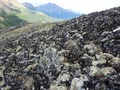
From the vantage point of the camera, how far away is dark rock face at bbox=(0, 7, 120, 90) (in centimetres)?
2198

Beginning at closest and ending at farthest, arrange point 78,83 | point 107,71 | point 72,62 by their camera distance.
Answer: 1. point 107,71
2. point 78,83
3. point 72,62

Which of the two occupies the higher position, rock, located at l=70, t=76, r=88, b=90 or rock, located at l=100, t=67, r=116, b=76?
rock, located at l=100, t=67, r=116, b=76

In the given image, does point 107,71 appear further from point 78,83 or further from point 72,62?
point 72,62

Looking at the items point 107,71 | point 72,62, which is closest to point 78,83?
point 107,71

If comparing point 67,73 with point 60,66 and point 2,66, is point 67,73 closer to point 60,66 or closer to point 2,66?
point 60,66

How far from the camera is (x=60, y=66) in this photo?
25.5 m

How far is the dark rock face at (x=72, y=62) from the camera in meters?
22.0

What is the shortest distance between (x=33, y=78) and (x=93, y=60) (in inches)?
250

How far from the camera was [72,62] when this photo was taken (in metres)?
25.5

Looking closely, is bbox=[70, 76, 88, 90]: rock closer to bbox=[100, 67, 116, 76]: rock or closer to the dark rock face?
the dark rock face

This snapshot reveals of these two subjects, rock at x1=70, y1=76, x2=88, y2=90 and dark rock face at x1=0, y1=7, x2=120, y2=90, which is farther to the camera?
dark rock face at x1=0, y1=7, x2=120, y2=90

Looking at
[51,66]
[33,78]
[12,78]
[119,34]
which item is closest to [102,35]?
[119,34]

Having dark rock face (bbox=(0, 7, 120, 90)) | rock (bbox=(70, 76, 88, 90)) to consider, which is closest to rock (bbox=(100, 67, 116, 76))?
dark rock face (bbox=(0, 7, 120, 90))

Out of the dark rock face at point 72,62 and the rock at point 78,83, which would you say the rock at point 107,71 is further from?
the rock at point 78,83
